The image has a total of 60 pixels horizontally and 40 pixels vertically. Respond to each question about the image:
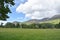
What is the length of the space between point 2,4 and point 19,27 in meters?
16.5

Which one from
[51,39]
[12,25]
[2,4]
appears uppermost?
[2,4]

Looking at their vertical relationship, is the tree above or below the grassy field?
above

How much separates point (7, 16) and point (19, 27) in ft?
50.5

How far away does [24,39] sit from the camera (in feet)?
88.1

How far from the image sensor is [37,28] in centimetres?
4428

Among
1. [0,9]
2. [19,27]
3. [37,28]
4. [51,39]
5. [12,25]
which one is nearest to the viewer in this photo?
[0,9]

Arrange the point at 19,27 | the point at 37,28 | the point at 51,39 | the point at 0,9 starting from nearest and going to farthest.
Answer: the point at 0,9 → the point at 51,39 → the point at 19,27 → the point at 37,28

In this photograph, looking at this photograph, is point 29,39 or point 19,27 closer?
point 29,39

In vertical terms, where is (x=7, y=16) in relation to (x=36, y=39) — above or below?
above

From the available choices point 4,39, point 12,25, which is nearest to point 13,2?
point 4,39

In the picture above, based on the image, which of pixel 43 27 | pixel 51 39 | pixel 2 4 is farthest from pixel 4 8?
pixel 43 27

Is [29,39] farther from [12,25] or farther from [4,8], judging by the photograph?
[12,25]

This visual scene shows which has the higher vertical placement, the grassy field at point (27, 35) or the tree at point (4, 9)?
the tree at point (4, 9)

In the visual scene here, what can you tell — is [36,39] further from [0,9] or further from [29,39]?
[0,9]
